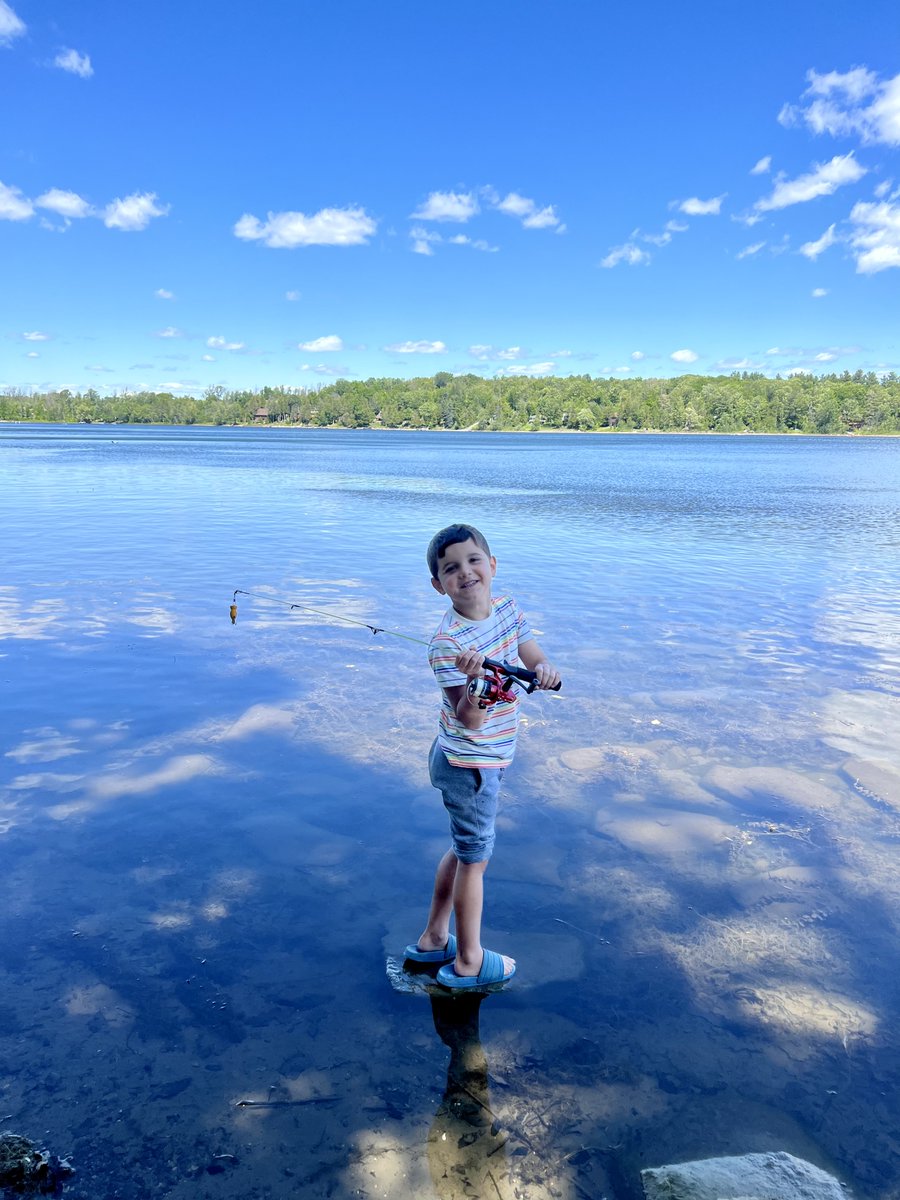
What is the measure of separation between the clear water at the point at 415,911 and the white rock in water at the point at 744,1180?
0.07 metres

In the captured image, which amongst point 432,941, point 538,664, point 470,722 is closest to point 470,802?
point 470,722

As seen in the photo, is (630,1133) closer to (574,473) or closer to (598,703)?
(598,703)

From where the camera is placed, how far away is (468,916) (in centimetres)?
366

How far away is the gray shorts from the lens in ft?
11.5

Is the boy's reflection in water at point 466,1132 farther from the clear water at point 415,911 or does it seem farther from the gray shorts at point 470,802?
the gray shorts at point 470,802

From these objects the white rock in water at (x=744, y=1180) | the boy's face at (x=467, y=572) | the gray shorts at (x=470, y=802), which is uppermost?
the boy's face at (x=467, y=572)

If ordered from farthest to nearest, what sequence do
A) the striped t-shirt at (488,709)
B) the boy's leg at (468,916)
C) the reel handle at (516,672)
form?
the boy's leg at (468,916)
the striped t-shirt at (488,709)
the reel handle at (516,672)

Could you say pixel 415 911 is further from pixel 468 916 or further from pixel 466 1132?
pixel 466 1132

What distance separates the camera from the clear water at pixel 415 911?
2.98 meters

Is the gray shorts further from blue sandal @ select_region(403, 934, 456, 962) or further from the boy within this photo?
blue sandal @ select_region(403, 934, 456, 962)

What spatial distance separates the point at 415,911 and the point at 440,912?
0.48 metres

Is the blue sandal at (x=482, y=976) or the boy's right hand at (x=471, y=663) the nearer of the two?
the boy's right hand at (x=471, y=663)

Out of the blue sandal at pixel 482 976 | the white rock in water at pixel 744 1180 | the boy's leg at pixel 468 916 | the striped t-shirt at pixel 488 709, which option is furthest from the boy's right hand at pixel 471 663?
the white rock in water at pixel 744 1180

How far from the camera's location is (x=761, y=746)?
255 inches
